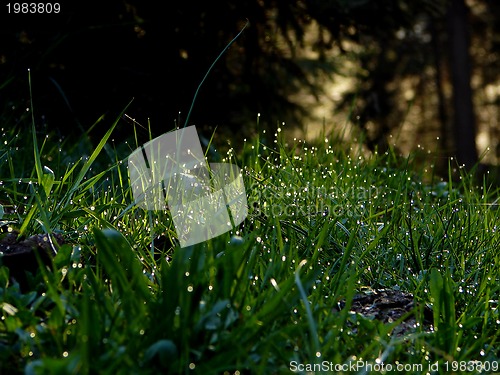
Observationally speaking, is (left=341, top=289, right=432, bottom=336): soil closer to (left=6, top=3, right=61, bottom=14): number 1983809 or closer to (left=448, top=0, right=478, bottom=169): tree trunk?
(left=6, top=3, right=61, bottom=14): number 1983809

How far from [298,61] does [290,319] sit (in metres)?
4.35

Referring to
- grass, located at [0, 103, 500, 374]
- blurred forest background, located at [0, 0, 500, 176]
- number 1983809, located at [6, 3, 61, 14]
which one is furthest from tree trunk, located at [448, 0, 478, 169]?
grass, located at [0, 103, 500, 374]

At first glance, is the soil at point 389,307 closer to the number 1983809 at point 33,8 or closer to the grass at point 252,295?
the grass at point 252,295

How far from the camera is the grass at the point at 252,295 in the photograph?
1555 millimetres

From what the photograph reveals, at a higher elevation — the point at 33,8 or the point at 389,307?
the point at 33,8

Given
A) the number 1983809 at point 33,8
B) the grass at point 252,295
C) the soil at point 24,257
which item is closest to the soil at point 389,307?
the grass at point 252,295

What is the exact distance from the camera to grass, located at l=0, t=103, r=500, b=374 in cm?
155

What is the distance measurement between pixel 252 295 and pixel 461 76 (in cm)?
1189

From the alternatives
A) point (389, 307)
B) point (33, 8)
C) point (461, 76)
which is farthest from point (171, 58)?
point (461, 76)

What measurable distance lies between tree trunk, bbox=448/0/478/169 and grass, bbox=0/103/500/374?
10.2m

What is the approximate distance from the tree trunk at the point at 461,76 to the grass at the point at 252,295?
33.6 feet

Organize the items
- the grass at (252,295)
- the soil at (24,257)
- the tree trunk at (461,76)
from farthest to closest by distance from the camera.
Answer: the tree trunk at (461,76)
the soil at (24,257)
the grass at (252,295)

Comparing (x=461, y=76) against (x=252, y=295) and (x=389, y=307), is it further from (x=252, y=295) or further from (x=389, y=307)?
(x=252, y=295)

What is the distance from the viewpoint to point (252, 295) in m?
1.82
